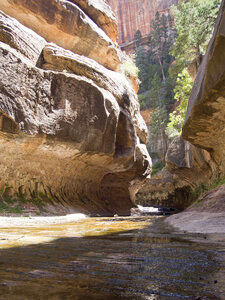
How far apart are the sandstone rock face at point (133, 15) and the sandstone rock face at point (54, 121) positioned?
62.2 metres

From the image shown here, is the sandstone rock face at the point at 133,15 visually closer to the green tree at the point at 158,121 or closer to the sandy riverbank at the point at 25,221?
the green tree at the point at 158,121

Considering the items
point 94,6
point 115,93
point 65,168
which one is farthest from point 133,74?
point 65,168

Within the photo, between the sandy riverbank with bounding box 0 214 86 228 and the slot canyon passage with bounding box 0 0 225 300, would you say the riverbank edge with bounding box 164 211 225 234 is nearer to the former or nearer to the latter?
the slot canyon passage with bounding box 0 0 225 300

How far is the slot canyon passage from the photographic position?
1.36 meters

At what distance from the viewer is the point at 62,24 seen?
13.6 metres

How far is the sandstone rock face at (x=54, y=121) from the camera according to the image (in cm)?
954

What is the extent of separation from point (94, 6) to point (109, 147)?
10084mm

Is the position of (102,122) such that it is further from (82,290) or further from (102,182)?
(82,290)

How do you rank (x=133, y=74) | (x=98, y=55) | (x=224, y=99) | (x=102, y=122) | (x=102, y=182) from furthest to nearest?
1. (x=133, y=74)
2. (x=102, y=182)
3. (x=98, y=55)
4. (x=102, y=122)
5. (x=224, y=99)

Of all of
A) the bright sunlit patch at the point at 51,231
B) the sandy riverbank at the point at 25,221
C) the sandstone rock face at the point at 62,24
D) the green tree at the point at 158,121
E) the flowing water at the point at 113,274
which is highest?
the green tree at the point at 158,121

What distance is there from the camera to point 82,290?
43.4 inches

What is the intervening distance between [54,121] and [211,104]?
6354 millimetres

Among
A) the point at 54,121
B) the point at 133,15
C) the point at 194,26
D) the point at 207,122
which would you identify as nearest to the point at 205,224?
the point at 207,122

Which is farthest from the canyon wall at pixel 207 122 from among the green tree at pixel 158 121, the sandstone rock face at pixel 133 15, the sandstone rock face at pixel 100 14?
the sandstone rock face at pixel 133 15
